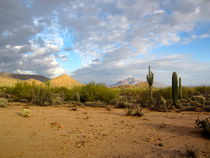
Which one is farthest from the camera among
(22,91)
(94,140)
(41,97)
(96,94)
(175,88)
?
(22,91)

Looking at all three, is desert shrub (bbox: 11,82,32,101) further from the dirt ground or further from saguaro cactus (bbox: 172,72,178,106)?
saguaro cactus (bbox: 172,72,178,106)

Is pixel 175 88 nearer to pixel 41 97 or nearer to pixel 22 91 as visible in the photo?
pixel 41 97

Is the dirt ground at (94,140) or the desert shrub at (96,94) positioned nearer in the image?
the dirt ground at (94,140)

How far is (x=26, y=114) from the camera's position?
9750 mm

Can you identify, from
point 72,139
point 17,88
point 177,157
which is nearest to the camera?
point 177,157

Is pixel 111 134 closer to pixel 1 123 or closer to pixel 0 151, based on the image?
pixel 0 151

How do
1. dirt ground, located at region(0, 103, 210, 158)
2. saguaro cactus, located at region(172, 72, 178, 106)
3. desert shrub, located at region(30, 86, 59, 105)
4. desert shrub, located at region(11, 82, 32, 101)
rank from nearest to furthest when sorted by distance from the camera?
dirt ground, located at region(0, 103, 210, 158), desert shrub, located at region(30, 86, 59, 105), saguaro cactus, located at region(172, 72, 178, 106), desert shrub, located at region(11, 82, 32, 101)

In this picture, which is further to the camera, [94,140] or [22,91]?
[22,91]

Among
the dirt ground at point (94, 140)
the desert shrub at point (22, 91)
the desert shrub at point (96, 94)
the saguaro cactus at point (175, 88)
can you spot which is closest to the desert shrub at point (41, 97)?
the desert shrub at point (22, 91)

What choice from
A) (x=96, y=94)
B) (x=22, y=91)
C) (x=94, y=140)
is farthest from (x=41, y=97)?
(x=94, y=140)

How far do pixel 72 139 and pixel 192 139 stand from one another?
4.21 metres

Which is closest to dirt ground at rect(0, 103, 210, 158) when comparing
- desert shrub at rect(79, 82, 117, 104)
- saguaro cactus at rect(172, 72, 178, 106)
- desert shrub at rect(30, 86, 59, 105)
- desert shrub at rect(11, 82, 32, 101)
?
desert shrub at rect(30, 86, 59, 105)

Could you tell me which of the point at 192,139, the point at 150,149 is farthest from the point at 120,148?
the point at 192,139

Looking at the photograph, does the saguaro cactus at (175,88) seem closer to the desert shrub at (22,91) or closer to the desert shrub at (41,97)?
the desert shrub at (41,97)
